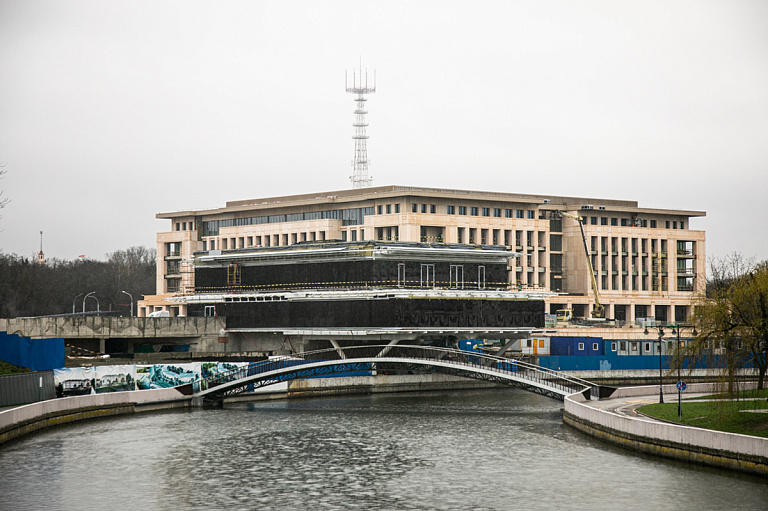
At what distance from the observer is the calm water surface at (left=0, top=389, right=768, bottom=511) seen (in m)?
44.3

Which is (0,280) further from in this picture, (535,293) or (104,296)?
(535,293)

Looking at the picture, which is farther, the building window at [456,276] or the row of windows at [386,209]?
the row of windows at [386,209]

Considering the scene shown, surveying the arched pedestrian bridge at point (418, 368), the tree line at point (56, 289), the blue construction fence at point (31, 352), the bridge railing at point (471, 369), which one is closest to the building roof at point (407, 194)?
the tree line at point (56, 289)

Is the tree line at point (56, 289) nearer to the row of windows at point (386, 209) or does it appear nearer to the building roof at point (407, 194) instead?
the building roof at point (407, 194)

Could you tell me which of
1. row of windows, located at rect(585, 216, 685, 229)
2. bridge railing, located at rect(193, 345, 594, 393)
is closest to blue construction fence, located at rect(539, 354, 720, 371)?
bridge railing, located at rect(193, 345, 594, 393)

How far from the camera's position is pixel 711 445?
48.5m

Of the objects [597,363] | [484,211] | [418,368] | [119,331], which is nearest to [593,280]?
[484,211]

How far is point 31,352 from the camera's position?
250ft

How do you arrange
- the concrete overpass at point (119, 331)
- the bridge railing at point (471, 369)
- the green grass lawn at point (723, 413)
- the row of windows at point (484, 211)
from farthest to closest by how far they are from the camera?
the row of windows at point (484, 211) → the concrete overpass at point (119, 331) → the bridge railing at point (471, 369) → the green grass lawn at point (723, 413)

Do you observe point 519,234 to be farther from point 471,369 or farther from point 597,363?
point 471,369

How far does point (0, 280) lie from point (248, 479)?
10892cm

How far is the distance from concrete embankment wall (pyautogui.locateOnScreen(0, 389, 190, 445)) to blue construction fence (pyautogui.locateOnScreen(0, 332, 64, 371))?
20.1 ft

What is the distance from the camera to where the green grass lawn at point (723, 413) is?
51.1 m

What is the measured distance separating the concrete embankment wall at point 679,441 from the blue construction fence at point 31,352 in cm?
4017
